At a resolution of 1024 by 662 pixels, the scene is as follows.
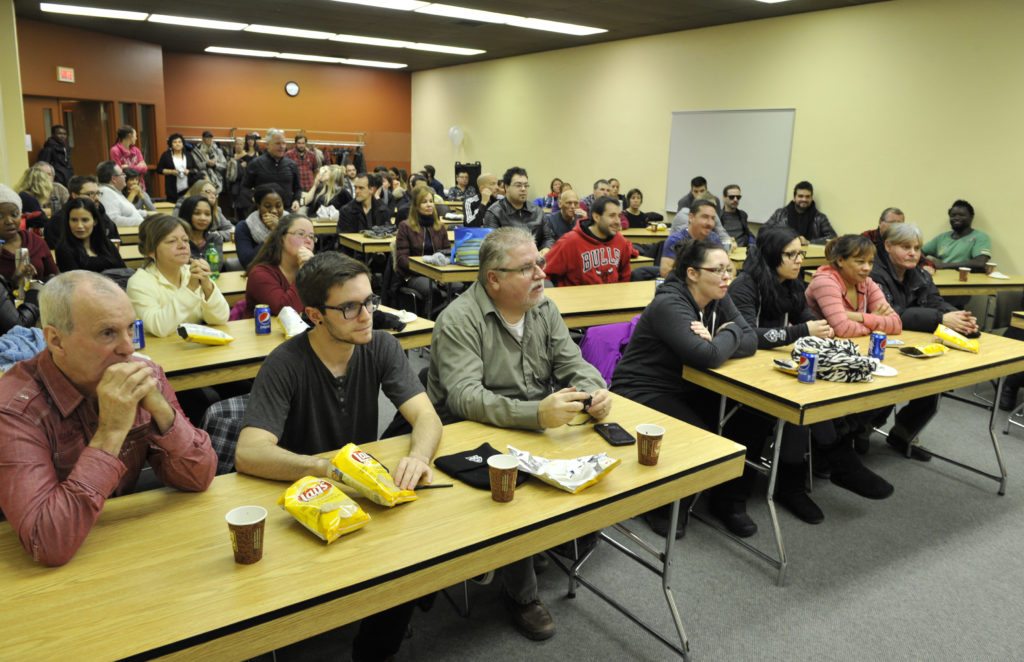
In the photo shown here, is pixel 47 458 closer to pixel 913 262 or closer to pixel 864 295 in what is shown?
pixel 864 295

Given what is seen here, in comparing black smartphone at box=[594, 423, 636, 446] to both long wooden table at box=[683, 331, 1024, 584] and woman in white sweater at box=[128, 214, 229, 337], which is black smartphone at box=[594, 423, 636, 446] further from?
woman in white sweater at box=[128, 214, 229, 337]

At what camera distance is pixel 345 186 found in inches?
352

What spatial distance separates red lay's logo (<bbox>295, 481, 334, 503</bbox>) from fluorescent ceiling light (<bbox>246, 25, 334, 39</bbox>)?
36.3ft

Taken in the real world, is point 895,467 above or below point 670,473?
below

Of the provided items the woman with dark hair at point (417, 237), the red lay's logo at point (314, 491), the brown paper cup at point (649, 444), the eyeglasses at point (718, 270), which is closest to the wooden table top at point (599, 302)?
the eyeglasses at point (718, 270)

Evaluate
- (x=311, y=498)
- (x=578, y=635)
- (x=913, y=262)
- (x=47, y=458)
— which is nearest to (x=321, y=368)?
(x=311, y=498)

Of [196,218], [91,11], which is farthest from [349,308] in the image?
[91,11]

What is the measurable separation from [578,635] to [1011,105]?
708 cm

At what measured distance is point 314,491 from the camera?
160 cm

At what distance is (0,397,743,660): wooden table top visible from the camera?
1.22 metres

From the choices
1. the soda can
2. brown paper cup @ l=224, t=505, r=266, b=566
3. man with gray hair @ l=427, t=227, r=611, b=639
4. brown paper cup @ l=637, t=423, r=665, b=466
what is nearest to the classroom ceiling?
the soda can

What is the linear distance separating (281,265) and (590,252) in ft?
7.65

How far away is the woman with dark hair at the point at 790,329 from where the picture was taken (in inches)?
130

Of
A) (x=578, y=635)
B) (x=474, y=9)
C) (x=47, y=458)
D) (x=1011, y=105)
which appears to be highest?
(x=474, y=9)
